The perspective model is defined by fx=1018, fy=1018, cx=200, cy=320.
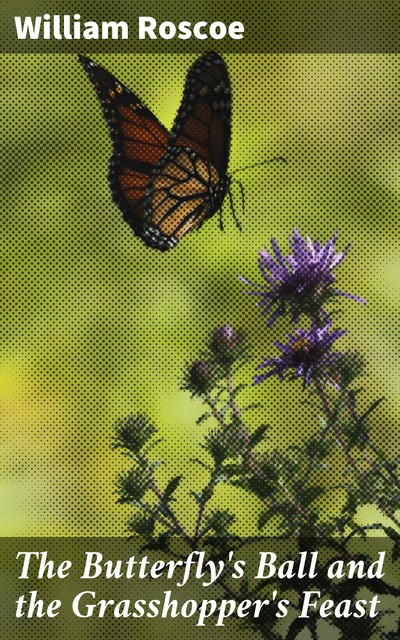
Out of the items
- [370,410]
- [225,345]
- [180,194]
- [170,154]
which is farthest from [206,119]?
[370,410]

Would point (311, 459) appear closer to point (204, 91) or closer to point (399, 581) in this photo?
point (399, 581)

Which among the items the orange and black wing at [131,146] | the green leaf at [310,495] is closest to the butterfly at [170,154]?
the orange and black wing at [131,146]

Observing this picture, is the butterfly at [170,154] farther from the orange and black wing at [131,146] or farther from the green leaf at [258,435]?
the green leaf at [258,435]

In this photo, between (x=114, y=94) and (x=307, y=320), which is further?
(x=114, y=94)

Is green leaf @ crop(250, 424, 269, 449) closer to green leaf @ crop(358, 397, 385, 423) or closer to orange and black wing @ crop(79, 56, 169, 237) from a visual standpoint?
green leaf @ crop(358, 397, 385, 423)

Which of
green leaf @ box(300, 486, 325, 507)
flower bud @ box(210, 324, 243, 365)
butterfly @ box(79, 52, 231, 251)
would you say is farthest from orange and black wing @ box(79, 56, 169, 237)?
green leaf @ box(300, 486, 325, 507)

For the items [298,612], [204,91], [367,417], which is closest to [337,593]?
[298,612]
